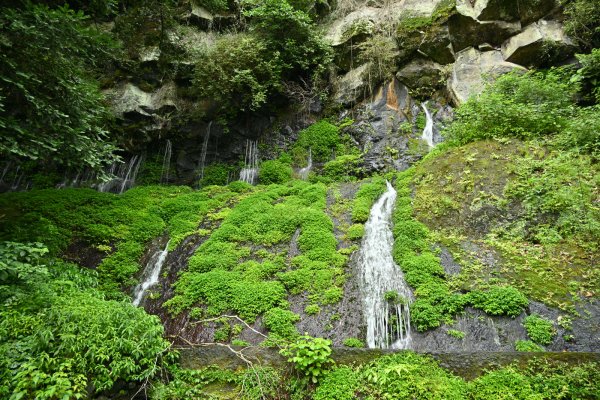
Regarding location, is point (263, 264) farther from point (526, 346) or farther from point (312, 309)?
point (526, 346)

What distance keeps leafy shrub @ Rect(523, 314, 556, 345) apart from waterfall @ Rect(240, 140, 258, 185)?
13.0m

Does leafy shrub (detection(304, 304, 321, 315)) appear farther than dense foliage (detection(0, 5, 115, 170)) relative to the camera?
Yes

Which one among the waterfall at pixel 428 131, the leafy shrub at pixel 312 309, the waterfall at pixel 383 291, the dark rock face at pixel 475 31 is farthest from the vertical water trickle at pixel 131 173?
the dark rock face at pixel 475 31

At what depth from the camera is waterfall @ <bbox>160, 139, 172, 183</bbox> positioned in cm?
1856

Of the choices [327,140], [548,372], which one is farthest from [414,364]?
[327,140]

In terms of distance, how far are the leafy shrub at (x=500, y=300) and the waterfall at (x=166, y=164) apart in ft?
51.3

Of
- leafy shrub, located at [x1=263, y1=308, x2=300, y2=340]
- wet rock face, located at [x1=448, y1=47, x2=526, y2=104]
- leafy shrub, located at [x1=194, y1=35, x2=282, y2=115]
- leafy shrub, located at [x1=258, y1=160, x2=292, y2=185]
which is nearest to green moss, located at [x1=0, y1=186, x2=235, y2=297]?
leafy shrub, located at [x1=258, y1=160, x2=292, y2=185]

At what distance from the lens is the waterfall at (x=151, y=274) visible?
33.1ft

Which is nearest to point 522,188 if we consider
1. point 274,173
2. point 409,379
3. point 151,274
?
point 409,379

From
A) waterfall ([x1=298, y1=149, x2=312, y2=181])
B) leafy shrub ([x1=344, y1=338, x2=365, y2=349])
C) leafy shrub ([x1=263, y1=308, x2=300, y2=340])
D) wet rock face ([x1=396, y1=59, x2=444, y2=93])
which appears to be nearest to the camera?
leafy shrub ([x1=344, y1=338, x2=365, y2=349])

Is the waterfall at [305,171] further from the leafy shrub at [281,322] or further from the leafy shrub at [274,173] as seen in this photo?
the leafy shrub at [281,322]

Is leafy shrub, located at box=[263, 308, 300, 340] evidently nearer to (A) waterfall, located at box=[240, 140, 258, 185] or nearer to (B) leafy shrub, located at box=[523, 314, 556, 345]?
(B) leafy shrub, located at box=[523, 314, 556, 345]

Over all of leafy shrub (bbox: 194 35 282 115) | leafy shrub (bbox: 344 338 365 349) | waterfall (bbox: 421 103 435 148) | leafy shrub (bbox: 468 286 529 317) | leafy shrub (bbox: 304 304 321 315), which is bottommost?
leafy shrub (bbox: 344 338 365 349)

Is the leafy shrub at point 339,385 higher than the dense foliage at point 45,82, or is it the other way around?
the dense foliage at point 45,82
